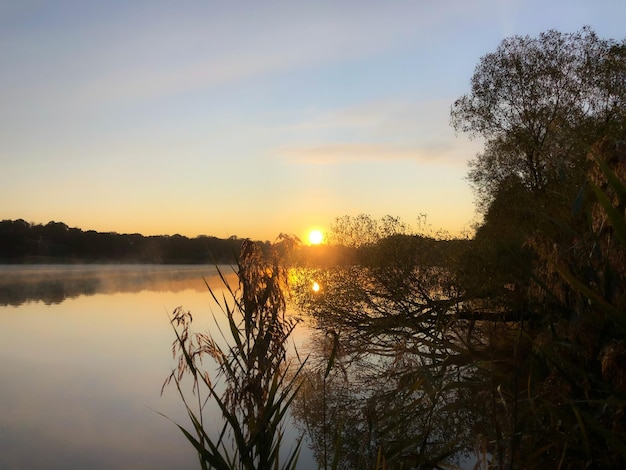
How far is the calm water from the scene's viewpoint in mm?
8875

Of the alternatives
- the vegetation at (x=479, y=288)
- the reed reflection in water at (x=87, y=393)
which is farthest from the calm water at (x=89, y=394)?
the vegetation at (x=479, y=288)

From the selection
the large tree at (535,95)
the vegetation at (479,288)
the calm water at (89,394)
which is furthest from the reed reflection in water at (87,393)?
the large tree at (535,95)

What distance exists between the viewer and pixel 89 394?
40.6 ft

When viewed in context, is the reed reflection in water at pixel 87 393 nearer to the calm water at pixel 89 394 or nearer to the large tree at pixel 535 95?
the calm water at pixel 89 394

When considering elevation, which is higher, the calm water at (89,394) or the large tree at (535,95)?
the large tree at (535,95)

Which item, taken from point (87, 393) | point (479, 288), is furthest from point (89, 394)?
point (479, 288)

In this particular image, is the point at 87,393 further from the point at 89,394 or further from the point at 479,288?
the point at 479,288

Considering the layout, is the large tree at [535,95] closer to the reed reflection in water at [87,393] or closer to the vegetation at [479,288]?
the vegetation at [479,288]

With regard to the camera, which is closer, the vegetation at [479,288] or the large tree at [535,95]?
the vegetation at [479,288]

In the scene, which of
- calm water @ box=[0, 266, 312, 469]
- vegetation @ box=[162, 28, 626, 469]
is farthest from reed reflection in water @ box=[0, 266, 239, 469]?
vegetation @ box=[162, 28, 626, 469]

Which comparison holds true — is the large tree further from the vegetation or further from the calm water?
the calm water

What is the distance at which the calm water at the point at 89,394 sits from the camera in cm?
888

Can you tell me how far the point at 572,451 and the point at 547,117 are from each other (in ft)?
47.3

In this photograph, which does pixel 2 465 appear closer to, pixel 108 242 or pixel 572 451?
pixel 572 451
